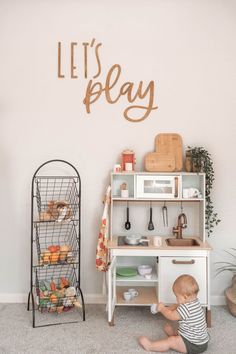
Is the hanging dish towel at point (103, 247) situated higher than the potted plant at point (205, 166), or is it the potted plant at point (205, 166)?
the potted plant at point (205, 166)

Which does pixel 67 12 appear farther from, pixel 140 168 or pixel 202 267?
pixel 202 267

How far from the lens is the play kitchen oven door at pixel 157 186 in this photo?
10.2 feet

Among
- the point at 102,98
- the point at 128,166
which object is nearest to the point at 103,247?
the point at 128,166

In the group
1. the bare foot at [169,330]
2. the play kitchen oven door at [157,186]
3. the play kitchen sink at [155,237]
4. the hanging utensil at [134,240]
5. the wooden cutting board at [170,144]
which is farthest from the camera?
the wooden cutting board at [170,144]

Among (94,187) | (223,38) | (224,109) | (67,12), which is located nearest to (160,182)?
(94,187)

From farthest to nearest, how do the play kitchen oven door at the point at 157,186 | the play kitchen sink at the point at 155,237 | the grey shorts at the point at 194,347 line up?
1. the play kitchen oven door at the point at 157,186
2. the play kitchen sink at the point at 155,237
3. the grey shorts at the point at 194,347

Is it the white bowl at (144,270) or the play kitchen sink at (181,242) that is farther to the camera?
the play kitchen sink at (181,242)

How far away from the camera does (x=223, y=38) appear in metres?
3.29

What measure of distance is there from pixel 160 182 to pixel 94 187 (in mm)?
588

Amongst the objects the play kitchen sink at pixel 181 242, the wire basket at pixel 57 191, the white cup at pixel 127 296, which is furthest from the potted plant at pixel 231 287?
the wire basket at pixel 57 191

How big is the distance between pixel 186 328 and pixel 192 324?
2.1 inches

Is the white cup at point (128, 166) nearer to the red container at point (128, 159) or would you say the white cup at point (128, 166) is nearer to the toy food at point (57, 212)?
the red container at point (128, 159)

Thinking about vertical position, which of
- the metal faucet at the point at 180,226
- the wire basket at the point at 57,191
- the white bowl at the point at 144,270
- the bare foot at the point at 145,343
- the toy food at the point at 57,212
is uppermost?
the wire basket at the point at 57,191

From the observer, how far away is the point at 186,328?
8.02ft
